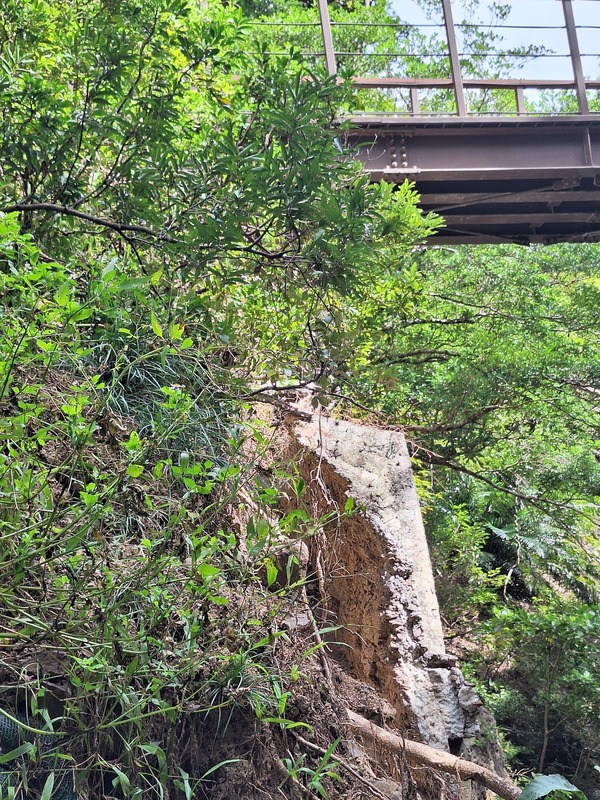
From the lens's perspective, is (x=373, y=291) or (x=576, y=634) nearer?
(x=373, y=291)

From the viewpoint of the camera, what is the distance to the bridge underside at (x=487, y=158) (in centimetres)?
830

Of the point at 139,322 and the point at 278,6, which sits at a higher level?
the point at 278,6

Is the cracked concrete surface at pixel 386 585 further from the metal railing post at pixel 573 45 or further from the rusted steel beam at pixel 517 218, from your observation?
the metal railing post at pixel 573 45

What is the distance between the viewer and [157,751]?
5.66 feet

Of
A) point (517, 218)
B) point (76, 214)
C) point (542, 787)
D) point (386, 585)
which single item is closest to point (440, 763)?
point (542, 787)

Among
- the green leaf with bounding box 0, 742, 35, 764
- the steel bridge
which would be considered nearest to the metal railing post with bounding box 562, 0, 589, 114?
the steel bridge

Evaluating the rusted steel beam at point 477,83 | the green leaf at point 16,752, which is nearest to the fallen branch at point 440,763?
the green leaf at point 16,752

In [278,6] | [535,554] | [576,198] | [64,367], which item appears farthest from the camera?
[278,6]

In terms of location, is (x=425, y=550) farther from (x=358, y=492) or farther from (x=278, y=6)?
(x=278, y=6)

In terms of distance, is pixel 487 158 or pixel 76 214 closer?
pixel 76 214

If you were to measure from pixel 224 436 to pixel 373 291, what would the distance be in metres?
2.82

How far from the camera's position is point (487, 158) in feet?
28.1

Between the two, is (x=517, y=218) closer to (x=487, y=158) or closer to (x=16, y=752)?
(x=487, y=158)

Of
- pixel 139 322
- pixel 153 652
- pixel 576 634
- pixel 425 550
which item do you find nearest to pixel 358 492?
pixel 425 550
